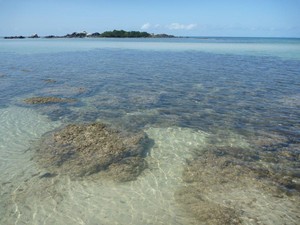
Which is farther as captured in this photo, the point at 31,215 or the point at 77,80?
the point at 77,80

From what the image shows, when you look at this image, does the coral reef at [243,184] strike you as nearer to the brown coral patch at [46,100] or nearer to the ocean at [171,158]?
the ocean at [171,158]

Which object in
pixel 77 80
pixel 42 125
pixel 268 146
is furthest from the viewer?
pixel 77 80

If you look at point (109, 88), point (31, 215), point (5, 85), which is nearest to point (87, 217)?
point (31, 215)

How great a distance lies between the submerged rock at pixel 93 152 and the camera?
369 inches

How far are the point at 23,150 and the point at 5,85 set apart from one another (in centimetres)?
1455

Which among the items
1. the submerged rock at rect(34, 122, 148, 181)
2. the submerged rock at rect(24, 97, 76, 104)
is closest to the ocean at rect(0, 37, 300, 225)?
the submerged rock at rect(34, 122, 148, 181)

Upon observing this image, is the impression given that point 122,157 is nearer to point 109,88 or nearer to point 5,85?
point 109,88

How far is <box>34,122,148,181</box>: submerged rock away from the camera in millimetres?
9367

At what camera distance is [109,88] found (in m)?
21.7

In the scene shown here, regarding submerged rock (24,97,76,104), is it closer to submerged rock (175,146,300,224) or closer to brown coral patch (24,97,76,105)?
brown coral patch (24,97,76,105)

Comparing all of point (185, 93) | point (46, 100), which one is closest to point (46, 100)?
point (46, 100)

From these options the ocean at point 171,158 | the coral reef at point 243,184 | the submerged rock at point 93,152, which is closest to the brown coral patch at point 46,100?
the ocean at point 171,158

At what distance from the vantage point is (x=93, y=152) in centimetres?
1049

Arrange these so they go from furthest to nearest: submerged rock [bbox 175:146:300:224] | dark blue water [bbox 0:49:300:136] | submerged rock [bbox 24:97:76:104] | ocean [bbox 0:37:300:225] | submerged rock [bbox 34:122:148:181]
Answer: submerged rock [bbox 24:97:76:104] < dark blue water [bbox 0:49:300:136] < submerged rock [bbox 34:122:148:181] < ocean [bbox 0:37:300:225] < submerged rock [bbox 175:146:300:224]
